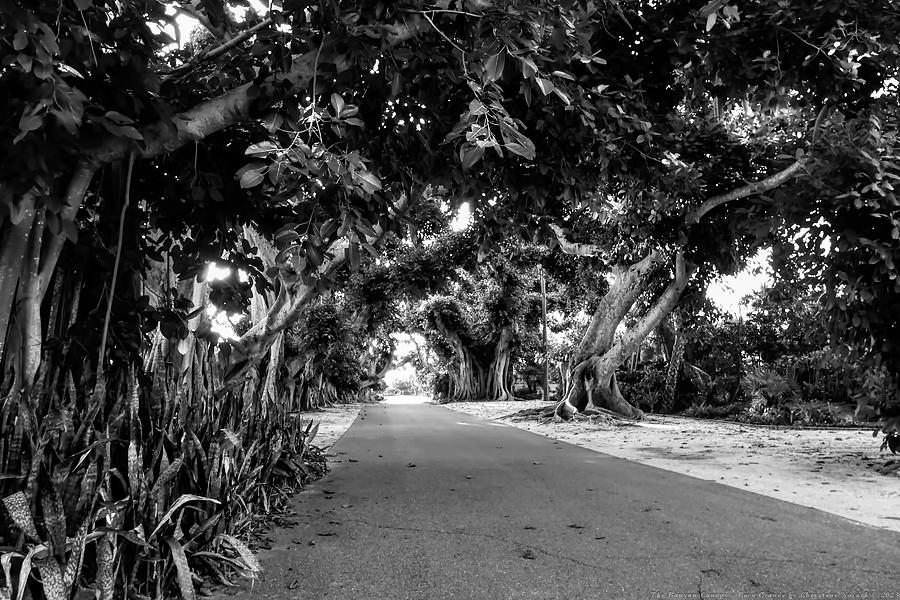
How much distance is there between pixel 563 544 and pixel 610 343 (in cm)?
1383

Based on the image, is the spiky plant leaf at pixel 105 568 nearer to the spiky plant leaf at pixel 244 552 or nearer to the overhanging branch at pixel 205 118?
the spiky plant leaf at pixel 244 552

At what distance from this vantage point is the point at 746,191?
934cm

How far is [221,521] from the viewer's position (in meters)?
3.29

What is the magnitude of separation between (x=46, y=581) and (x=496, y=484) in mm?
4470

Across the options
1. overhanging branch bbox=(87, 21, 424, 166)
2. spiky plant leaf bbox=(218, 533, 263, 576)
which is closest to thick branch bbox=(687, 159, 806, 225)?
overhanging branch bbox=(87, 21, 424, 166)

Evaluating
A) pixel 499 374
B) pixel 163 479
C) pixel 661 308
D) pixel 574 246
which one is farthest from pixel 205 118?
pixel 499 374

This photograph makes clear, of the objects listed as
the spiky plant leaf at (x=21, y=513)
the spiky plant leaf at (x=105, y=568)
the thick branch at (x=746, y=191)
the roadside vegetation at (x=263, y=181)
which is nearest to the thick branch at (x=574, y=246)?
the thick branch at (x=746, y=191)

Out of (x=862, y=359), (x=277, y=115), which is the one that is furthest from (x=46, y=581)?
(x=862, y=359)

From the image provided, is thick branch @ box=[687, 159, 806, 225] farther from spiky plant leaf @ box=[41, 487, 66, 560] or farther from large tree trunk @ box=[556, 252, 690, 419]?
spiky plant leaf @ box=[41, 487, 66, 560]

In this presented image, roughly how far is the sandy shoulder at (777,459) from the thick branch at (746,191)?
396cm

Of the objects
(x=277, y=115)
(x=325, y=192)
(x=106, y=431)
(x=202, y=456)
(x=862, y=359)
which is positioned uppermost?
(x=277, y=115)

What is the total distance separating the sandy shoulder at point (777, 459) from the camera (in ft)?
17.6

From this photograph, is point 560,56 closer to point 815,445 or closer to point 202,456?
point 202,456

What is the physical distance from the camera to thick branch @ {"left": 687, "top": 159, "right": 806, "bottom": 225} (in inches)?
347
